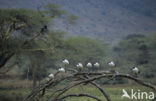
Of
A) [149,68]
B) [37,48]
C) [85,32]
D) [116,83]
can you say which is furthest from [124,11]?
[37,48]

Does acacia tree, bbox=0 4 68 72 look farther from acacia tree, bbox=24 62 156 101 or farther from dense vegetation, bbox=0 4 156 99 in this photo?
acacia tree, bbox=24 62 156 101

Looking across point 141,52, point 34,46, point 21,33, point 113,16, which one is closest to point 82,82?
point 34,46

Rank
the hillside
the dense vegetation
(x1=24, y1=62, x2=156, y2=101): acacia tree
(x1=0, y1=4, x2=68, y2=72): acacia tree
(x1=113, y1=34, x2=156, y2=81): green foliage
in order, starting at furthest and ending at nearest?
the hillside < (x1=113, y1=34, x2=156, y2=81): green foliage < the dense vegetation < (x1=0, y1=4, x2=68, y2=72): acacia tree < (x1=24, y1=62, x2=156, y2=101): acacia tree

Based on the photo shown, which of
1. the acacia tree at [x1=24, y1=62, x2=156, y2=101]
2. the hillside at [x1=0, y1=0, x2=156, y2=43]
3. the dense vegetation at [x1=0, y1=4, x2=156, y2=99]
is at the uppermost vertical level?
the hillside at [x1=0, y1=0, x2=156, y2=43]

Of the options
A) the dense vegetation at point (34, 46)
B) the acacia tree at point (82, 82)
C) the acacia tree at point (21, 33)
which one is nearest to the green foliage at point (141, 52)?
the dense vegetation at point (34, 46)

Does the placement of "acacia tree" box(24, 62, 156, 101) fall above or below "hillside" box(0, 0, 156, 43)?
below

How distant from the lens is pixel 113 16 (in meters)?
70.8

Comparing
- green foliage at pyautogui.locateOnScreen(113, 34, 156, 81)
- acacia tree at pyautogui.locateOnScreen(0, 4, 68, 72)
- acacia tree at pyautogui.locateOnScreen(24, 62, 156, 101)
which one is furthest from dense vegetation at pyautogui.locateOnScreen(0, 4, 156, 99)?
acacia tree at pyautogui.locateOnScreen(24, 62, 156, 101)

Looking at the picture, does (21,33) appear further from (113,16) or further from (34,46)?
(113,16)

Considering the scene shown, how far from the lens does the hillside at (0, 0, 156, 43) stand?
6638 centimetres

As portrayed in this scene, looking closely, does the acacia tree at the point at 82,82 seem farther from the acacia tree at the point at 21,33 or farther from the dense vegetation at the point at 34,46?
the acacia tree at the point at 21,33

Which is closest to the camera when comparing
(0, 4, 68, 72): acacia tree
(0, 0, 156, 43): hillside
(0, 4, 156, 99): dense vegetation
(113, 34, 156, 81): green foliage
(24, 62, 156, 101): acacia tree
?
(24, 62, 156, 101): acacia tree

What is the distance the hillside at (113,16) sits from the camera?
66.4 meters

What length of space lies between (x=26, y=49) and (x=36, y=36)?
1.77 metres
